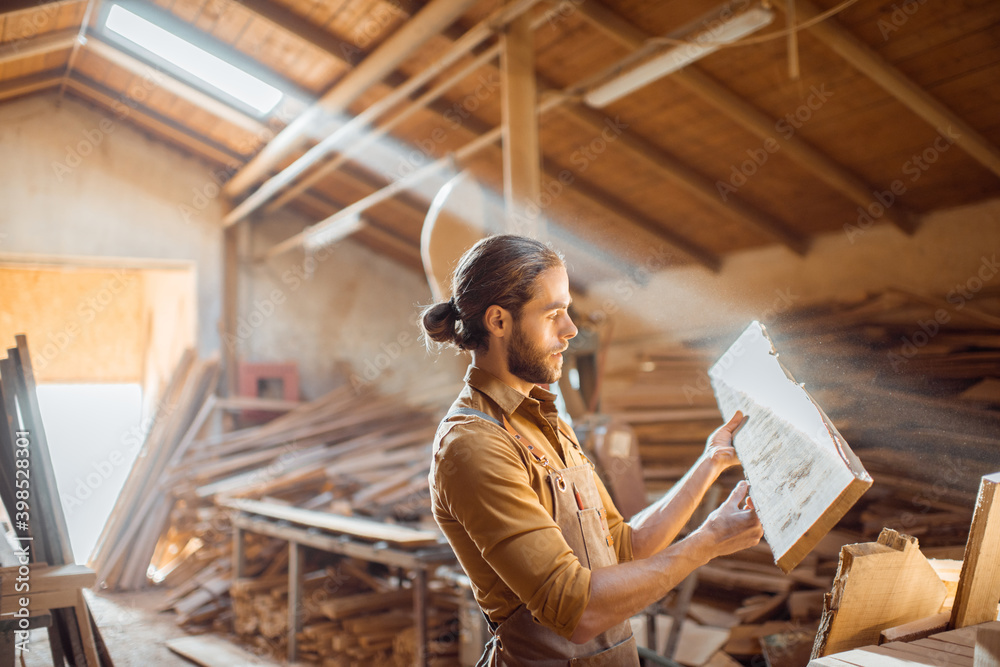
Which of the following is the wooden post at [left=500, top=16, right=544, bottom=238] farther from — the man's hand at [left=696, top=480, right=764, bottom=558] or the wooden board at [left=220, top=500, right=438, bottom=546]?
the man's hand at [left=696, top=480, right=764, bottom=558]

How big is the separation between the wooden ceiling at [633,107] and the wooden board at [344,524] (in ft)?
12.4

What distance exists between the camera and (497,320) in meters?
1.78

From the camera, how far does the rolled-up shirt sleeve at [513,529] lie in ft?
4.75

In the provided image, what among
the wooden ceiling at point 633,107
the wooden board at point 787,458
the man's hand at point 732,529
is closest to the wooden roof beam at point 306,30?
the wooden ceiling at point 633,107

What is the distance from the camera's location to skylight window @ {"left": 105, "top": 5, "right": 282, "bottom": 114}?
7.74 metres

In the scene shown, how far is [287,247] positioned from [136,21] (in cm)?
389

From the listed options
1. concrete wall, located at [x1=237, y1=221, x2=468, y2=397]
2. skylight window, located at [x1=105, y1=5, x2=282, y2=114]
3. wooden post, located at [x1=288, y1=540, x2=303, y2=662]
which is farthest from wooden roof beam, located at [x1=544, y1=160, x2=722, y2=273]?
wooden post, located at [x1=288, y1=540, x2=303, y2=662]

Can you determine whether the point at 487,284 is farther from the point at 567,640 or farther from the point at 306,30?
the point at 306,30

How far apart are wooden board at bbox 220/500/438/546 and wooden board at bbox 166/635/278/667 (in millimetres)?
1120

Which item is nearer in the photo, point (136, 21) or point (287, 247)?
point (136, 21)

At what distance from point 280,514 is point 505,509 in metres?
5.04

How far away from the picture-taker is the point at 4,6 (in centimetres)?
507

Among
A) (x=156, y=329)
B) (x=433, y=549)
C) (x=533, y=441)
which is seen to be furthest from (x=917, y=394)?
(x=156, y=329)

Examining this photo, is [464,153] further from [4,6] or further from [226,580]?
[226,580]
